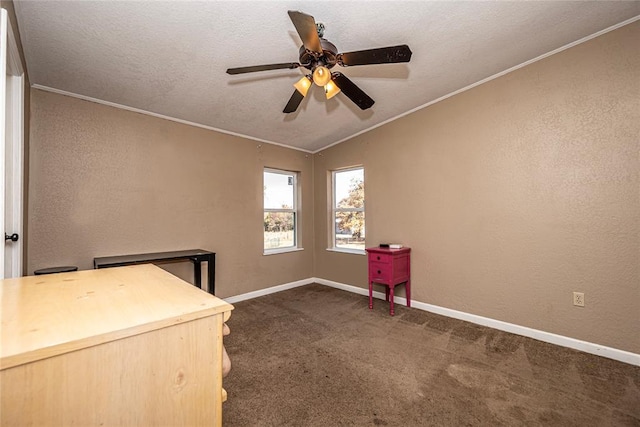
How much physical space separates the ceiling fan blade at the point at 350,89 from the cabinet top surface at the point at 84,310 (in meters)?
1.65

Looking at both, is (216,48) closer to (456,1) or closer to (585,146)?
(456,1)

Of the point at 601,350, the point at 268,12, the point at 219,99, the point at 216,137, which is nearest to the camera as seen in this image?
the point at 268,12

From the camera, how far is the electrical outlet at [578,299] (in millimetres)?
2428

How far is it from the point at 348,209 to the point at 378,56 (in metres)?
2.80

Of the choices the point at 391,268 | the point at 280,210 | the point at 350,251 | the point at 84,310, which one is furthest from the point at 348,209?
the point at 84,310

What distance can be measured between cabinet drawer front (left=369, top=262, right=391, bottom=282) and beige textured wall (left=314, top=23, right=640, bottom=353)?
17.6 inches

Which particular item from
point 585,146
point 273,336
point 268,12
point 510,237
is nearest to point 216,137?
point 268,12

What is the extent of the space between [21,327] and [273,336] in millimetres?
2233

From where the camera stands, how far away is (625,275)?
2244mm

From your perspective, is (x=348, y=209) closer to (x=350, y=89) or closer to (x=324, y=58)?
(x=350, y=89)

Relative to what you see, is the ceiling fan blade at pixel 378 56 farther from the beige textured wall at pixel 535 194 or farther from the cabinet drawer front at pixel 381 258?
the cabinet drawer front at pixel 381 258

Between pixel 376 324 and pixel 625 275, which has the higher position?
pixel 625 275

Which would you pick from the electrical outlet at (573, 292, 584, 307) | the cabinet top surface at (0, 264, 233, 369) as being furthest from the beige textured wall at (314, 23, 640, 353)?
the cabinet top surface at (0, 264, 233, 369)

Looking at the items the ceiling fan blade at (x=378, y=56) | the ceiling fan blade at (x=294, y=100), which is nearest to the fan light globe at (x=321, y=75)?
the ceiling fan blade at (x=378, y=56)
